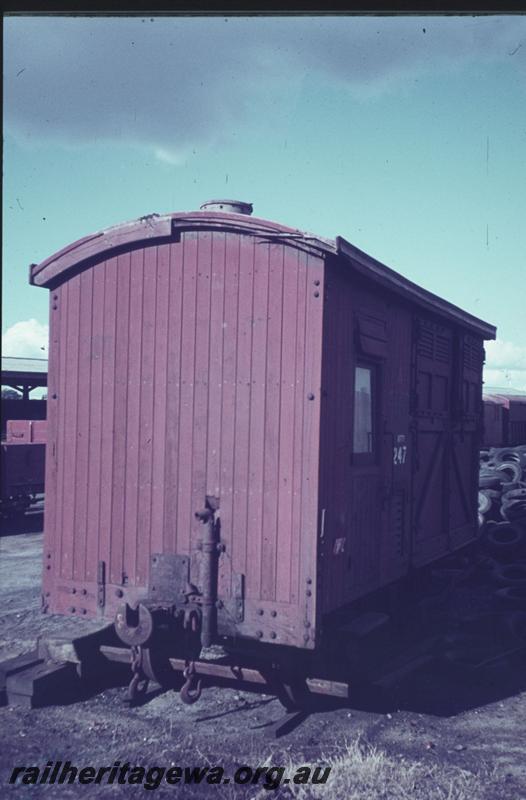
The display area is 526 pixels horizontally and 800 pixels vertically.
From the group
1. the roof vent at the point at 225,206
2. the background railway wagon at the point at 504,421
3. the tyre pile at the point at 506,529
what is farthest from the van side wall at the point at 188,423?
the background railway wagon at the point at 504,421

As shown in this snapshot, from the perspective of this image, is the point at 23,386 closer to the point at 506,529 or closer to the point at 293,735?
the point at 506,529

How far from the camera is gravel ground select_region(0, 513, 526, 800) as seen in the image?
511cm

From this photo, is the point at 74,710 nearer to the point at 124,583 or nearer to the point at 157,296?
the point at 124,583

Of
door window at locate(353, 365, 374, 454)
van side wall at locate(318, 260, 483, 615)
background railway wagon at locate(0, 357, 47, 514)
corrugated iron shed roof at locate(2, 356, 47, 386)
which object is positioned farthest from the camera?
corrugated iron shed roof at locate(2, 356, 47, 386)

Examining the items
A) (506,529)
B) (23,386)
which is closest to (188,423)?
(506,529)

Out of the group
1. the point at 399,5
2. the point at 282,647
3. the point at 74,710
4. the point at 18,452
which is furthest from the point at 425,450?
the point at 18,452

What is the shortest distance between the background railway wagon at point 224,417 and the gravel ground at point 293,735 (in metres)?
0.85

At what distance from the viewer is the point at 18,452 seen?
58.4 ft

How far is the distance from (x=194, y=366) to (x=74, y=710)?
3148 mm

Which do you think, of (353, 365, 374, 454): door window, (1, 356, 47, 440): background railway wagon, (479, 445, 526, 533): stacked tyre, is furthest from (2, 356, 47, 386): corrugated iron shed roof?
(353, 365, 374, 454): door window

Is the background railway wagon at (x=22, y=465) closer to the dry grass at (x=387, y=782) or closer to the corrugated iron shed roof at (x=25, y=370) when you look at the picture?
the corrugated iron shed roof at (x=25, y=370)

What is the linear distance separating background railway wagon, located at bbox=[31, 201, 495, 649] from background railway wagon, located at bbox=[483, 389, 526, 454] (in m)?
18.7

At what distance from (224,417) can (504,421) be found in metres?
21.7

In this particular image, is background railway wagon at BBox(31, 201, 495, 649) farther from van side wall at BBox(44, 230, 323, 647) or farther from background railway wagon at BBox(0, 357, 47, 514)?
background railway wagon at BBox(0, 357, 47, 514)
